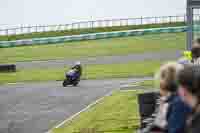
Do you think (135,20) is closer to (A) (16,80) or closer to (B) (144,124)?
(A) (16,80)

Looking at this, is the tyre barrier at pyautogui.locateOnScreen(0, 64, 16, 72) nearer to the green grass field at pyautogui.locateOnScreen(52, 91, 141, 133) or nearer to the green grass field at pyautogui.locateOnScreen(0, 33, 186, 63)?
the green grass field at pyautogui.locateOnScreen(0, 33, 186, 63)

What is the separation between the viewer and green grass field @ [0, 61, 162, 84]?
3406cm

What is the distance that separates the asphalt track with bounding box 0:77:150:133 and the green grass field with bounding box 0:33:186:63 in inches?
672

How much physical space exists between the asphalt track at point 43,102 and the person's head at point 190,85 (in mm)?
10650

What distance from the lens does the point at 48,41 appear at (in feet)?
194

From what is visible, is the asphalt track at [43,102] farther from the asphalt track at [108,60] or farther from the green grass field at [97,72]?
the asphalt track at [108,60]

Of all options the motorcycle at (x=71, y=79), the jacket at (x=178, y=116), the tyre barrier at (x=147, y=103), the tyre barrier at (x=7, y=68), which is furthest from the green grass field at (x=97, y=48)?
the jacket at (x=178, y=116)

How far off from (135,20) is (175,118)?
7631 cm

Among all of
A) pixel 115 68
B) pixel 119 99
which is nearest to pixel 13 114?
pixel 119 99

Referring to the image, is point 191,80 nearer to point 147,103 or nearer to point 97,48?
point 147,103

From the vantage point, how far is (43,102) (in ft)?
75.0

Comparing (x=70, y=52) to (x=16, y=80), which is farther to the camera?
(x=70, y=52)

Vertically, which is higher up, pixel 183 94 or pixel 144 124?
pixel 183 94

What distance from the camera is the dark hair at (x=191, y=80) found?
5.77 m
